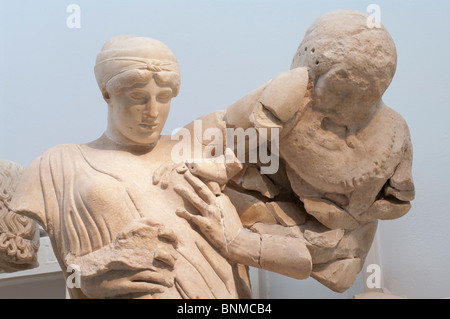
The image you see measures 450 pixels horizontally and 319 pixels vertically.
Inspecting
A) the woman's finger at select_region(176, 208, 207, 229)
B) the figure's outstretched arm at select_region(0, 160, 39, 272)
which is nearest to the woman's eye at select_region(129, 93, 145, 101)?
the woman's finger at select_region(176, 208, 207, 229)

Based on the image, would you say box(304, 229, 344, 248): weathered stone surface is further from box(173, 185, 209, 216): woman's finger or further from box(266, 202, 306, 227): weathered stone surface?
box(173, 185, 209, 216): woman's finger

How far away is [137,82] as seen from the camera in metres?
2.41

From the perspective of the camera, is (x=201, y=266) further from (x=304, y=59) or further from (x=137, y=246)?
(x=304, y=59)

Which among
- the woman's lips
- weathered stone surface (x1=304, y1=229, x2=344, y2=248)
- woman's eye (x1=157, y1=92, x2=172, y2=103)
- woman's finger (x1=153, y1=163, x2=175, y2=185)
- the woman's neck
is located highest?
woman's eye (x1=157, y1=92, x2=172, y2=103)

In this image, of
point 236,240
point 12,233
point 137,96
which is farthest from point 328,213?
point 12,233

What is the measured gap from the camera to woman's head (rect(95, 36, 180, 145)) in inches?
95.1

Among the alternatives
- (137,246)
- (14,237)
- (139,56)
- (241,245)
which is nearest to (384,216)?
(241,245)

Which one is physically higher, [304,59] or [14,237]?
[304,59]

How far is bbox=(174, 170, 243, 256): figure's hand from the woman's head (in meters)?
0.32

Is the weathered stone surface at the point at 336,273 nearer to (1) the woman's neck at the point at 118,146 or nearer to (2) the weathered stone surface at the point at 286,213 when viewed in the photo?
(2) the weathered stone surface at the point at 286,213

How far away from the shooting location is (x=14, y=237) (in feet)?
11.2

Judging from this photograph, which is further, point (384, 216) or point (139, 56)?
point (384, 216)

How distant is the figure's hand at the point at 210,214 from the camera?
2.41 m
